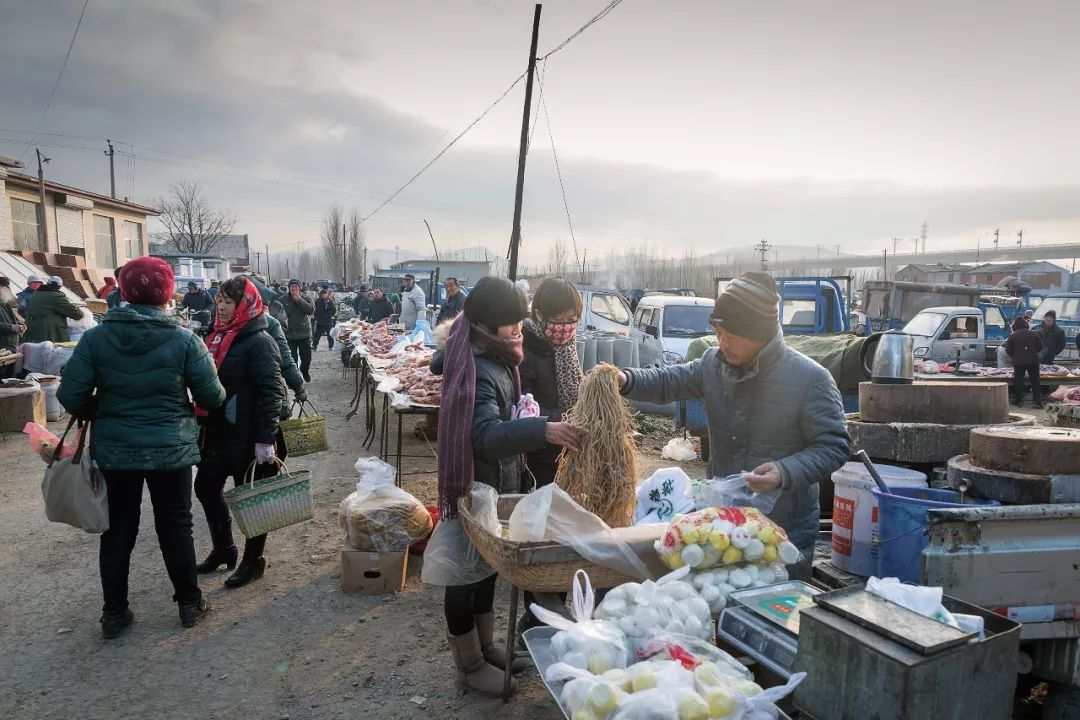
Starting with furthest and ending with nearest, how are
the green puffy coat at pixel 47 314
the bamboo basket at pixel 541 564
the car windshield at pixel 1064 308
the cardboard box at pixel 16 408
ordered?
the car windshield at pixel 1064 308 → the green puffy coat at pixel 47 314 → the cardboard box at pixel 16 408 → the bamboo basket at pixel 541 564

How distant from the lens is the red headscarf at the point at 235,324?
170 inches

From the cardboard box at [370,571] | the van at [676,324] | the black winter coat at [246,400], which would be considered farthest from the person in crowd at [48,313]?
the van at [676,324]

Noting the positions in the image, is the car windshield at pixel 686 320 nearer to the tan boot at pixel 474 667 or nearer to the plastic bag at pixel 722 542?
the tan boot at pixel 474 667

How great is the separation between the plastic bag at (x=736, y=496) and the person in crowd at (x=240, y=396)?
9.81 feet

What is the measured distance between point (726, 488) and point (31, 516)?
6.23 meters

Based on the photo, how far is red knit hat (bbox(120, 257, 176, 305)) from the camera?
365 cm

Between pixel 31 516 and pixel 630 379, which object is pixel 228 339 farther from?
pixel 31 516

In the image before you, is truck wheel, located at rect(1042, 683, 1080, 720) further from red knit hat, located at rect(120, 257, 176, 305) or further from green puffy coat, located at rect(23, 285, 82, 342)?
green puffy coat, located at rect(23, 285, 82, 342)

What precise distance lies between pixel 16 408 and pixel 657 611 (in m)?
9.67

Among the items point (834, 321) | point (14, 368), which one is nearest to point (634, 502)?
point (834, 321)

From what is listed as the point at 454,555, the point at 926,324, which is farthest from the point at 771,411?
the point at 926,324

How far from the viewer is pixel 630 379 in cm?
310

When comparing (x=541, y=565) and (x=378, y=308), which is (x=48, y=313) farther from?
(x=541, y=565)

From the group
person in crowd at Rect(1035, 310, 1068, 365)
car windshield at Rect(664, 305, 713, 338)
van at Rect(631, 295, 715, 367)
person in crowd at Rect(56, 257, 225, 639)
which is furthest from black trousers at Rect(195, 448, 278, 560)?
person in crowd at Rect(1035, 310, 1068, 365)
